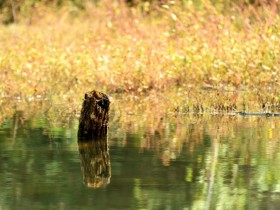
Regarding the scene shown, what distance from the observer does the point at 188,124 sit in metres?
14.0

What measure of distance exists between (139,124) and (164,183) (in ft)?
16.6

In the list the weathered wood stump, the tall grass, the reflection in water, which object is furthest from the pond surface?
the tall grass

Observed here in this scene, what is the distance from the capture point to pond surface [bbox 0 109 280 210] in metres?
8.35

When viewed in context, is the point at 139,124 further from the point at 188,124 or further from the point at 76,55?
the point at 76,55

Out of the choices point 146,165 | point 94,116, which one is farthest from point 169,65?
point 146,165

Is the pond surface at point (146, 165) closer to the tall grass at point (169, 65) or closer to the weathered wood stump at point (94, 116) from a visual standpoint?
the weathered wood stump at point (94, 116)

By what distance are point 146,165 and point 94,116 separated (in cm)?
190

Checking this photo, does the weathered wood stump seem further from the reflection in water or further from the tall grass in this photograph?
the tall grass

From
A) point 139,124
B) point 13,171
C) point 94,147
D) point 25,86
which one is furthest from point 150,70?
point 13,171

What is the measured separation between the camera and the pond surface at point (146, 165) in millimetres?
8352

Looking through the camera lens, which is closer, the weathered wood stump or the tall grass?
the weathered wood stump

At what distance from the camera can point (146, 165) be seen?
407 inches

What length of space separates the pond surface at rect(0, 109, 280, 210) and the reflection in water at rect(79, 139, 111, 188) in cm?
1

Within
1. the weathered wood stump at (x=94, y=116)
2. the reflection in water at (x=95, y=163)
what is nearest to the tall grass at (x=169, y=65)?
the weathered wood stump at (x=94, y=116)
